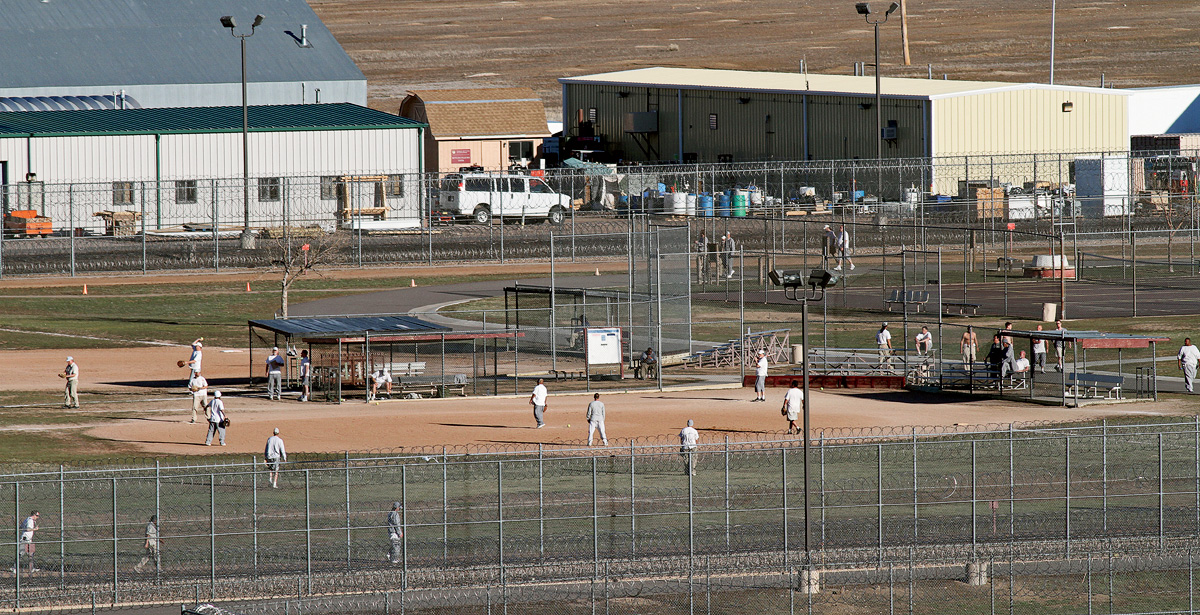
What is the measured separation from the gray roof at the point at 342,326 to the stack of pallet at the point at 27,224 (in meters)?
23.5

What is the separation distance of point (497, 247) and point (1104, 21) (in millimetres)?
91687

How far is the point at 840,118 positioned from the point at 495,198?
18.4 meters

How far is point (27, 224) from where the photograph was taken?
5691cm

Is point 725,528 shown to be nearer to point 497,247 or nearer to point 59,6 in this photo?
point 497,247

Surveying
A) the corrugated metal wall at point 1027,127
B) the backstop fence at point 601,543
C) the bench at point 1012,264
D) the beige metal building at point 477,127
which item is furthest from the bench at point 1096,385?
the beige metal building at point 477,127

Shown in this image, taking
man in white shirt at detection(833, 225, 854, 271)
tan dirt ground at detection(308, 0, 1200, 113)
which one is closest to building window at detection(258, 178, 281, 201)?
man in white shirt at detection(833, 225, 854, 271)

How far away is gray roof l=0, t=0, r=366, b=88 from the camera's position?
247 ft

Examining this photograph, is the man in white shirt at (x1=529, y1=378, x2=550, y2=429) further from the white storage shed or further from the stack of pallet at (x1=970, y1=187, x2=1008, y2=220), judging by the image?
the stack of pallet at (x1=970, y1=187, x2=1008, y2=220)

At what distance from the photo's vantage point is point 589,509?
22.5m

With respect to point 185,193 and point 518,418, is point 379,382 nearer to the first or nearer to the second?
point 518,418

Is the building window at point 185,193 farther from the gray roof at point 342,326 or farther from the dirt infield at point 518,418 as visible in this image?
the dirt infield at point 518,418

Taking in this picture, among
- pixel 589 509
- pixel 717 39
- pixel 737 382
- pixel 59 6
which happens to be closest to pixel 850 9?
pixel 717 39

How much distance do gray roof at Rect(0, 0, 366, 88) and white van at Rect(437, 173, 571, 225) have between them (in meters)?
18.7

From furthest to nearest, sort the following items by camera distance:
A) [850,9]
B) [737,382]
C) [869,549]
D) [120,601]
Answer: [850,9]
[737,382]
[869,549]
[120,601]
